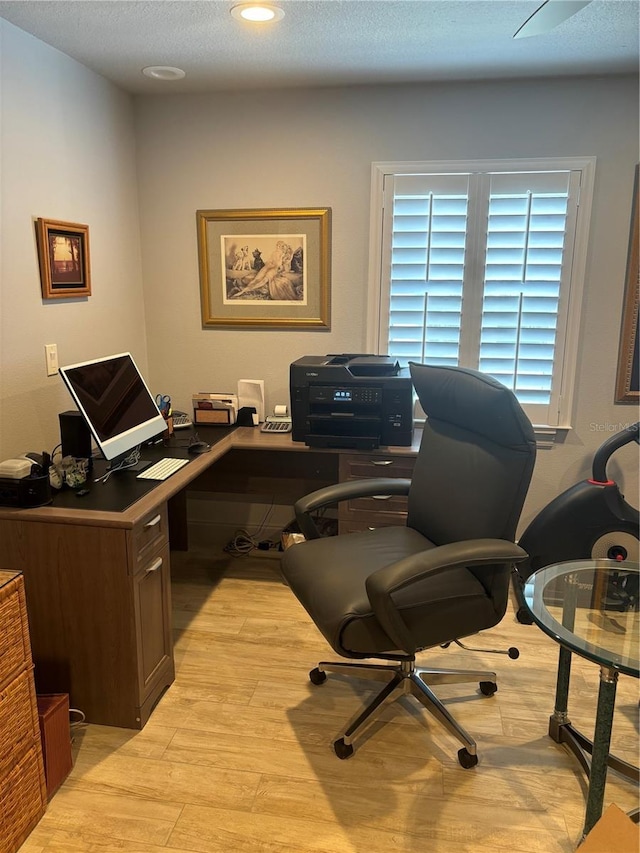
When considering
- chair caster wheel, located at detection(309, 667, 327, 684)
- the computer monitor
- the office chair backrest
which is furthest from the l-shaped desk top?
chair caster wheel, located at detection(309, 667, 327, 684)

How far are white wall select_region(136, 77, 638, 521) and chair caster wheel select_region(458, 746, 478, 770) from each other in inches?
66.1

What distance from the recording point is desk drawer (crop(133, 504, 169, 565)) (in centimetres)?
205

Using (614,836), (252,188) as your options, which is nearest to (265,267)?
(252,188)

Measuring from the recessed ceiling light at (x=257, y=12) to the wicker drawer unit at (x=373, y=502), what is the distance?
180 cm

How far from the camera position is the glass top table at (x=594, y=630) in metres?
1.64

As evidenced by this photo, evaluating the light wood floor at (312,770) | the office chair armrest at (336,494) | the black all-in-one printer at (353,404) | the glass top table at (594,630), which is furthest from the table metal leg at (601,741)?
the black all-in-one printer at (353,404)

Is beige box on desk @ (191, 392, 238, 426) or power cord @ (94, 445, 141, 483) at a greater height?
beige box on desk @ (191, 392, 238, 426)

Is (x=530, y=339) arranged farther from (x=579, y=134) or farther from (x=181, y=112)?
(x=181, y=112)

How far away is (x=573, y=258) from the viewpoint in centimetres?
308

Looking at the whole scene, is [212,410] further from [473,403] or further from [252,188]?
[473,403]

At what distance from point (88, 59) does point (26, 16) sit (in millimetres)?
482

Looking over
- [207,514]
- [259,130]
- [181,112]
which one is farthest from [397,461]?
[181,112]

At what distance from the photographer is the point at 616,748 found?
2.08m

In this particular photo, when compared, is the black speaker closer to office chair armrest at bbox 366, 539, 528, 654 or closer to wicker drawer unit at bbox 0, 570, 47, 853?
wicker drawer unit at bbox 0, 570, 47, 853
